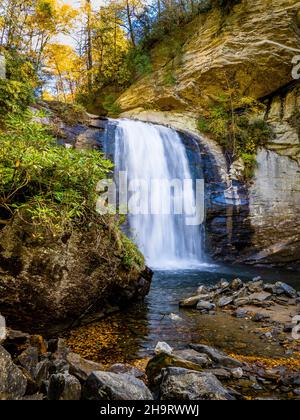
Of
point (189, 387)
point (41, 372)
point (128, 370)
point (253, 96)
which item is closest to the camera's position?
point (189, 387)

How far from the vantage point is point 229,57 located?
13.0m

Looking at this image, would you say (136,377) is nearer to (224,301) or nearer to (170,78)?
(224,301)

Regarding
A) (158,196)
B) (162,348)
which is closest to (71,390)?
(162,348)

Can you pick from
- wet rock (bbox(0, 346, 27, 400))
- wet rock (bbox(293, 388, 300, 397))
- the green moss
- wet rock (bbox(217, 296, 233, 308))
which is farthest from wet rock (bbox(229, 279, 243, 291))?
wet rock (bbox(0, 346, 27, 400))

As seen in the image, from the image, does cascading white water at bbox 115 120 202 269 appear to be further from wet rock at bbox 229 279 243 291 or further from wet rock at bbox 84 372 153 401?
wet rock at bbox 84 372 153 401

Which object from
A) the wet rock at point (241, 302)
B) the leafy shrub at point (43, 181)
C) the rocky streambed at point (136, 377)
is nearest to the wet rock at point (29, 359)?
the rocky streambed at point (136, 377)

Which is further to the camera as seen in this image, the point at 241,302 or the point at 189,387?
the point at 241,302

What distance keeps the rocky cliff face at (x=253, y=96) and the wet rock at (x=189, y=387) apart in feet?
30.2

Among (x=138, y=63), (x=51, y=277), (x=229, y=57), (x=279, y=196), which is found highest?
(x=138, y=63)

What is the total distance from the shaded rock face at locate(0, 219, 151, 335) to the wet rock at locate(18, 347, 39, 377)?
104cm

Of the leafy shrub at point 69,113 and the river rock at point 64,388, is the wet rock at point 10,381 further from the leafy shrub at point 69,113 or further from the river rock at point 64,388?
the leafy shrub at point 69,113

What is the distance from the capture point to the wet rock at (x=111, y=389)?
2.29 m

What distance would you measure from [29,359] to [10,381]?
0.58 metres
